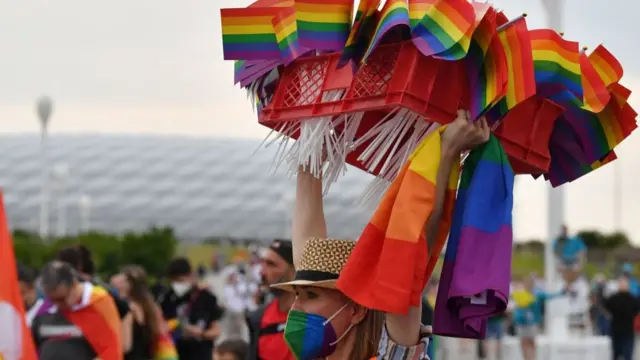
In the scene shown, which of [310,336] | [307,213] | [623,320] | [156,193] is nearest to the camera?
[310,336]

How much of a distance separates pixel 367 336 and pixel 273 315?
11.6 ft

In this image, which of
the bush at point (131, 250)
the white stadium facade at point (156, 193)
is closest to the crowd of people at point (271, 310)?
the bush at point (131, 250)

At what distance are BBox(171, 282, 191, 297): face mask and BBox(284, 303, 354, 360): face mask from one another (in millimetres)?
9188

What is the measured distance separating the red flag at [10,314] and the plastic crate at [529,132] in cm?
326

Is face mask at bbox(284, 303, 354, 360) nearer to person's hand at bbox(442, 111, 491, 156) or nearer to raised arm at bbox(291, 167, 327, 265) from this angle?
raised arm at bbox(291, 167, 327, 265)

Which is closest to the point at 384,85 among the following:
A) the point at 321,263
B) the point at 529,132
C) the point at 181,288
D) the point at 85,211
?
the point at 529,132

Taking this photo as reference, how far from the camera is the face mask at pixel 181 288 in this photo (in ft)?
42.3

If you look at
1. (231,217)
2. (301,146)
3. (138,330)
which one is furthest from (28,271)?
(231,217)

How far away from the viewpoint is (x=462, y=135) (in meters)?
3.22

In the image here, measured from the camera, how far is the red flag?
6.12 meters

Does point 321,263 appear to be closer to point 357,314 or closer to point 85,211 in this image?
point 357,314

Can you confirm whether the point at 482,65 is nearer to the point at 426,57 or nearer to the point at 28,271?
the point at 426,57

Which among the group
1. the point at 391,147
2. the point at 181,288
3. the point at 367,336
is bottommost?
the point at 181,288

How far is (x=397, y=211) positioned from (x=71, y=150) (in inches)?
4242
